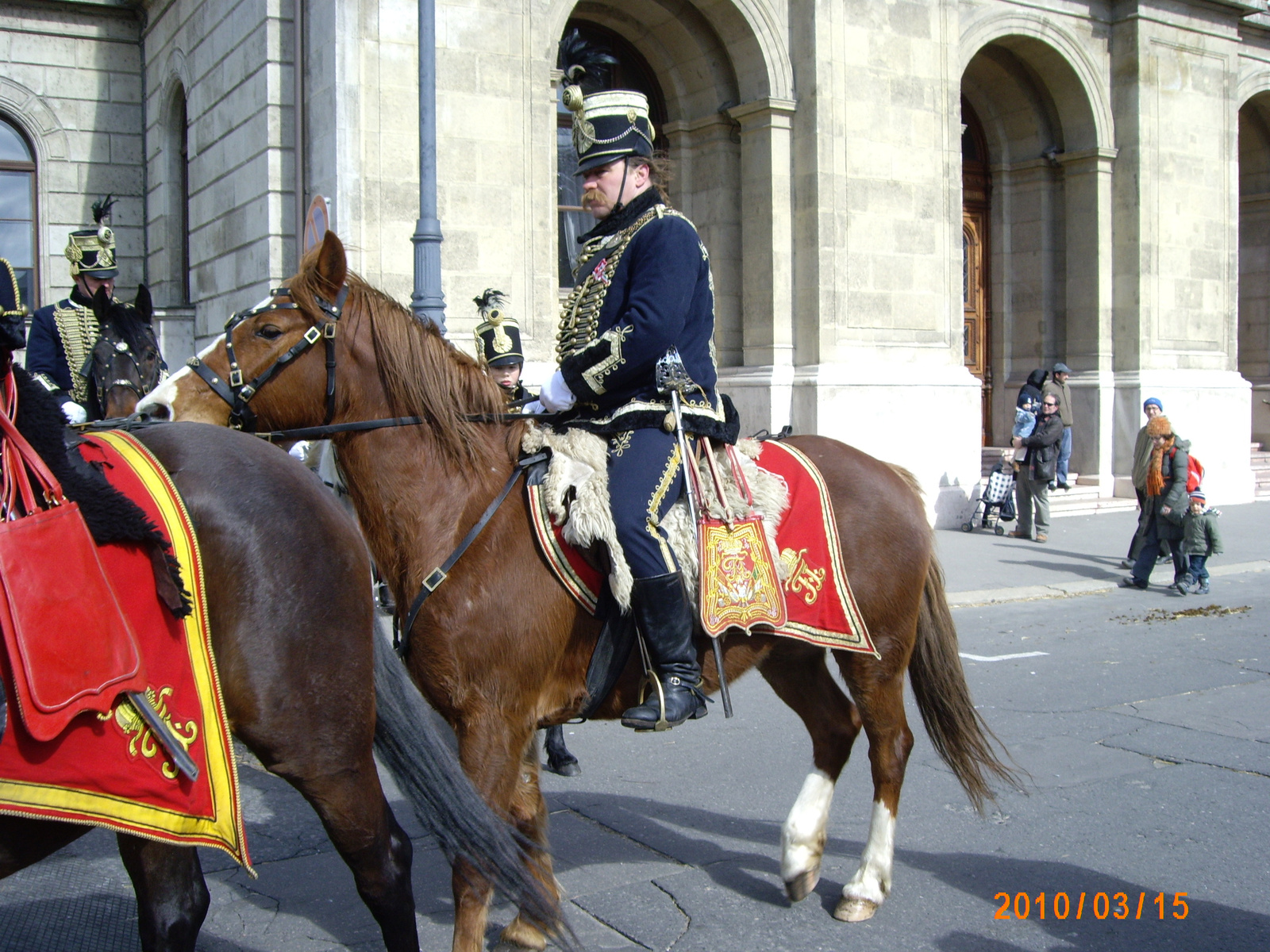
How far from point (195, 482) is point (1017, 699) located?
5.41 m

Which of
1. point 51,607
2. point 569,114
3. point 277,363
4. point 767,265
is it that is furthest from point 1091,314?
point 51,607

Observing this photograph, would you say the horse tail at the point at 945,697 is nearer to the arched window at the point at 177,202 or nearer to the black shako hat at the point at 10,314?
the black shako hat at the point at 10,314

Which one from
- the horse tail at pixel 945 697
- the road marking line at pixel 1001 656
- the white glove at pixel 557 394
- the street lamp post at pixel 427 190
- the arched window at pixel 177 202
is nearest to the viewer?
the white glove at pixel 557 394

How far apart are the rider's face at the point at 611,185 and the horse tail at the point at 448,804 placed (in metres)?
1.61

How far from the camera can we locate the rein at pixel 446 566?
11.4 ft

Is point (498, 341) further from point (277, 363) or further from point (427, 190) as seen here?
point (277, 363)

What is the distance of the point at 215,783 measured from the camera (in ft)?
8.43

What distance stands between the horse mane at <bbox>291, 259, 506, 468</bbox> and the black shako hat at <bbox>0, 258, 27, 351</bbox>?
98cm

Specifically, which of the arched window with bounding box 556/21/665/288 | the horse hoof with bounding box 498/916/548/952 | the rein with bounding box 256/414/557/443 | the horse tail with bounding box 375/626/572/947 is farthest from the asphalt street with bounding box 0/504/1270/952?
the arched window with bounding box 556/21/665/288

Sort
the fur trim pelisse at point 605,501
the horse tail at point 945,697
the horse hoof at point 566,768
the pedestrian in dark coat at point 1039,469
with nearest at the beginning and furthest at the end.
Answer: the fur trim pelisse at point 605,501 < the horse tail at point 945,697 < the horse hoof at point 566,768 < the pedestrian in dark coat at point 1039,469

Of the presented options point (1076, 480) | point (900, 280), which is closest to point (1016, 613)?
point (900, 280)

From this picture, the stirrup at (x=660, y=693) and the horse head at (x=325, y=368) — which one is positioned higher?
the horse head at (x=325, y=368)

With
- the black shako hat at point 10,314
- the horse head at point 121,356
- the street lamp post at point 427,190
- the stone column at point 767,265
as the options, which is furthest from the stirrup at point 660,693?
the stone column at point 767,265

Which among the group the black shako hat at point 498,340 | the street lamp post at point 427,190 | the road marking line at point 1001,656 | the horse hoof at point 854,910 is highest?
the street lamp post at point 427,190
